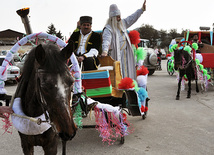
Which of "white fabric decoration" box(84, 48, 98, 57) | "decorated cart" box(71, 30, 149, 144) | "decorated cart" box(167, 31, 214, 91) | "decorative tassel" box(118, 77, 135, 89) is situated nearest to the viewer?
"decorated cart" box(71, 30, 149, 144)

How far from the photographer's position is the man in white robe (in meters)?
4.89

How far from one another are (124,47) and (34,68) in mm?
3078

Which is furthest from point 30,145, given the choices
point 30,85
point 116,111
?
point 116,111

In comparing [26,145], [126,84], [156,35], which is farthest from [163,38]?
[26,145]

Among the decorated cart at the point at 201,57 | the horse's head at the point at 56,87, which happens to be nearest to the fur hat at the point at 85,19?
the horse's head at the point at 56,87

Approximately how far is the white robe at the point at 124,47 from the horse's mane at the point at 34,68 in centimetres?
273

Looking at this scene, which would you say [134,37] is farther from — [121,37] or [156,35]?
[156,35]

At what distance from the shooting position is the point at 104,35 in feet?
15.8

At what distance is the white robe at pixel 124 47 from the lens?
502 cm

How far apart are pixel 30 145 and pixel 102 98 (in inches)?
71.7

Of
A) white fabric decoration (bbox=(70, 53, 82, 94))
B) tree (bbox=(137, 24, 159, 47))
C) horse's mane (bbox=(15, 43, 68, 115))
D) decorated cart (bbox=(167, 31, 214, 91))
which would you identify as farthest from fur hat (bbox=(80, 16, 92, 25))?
tree (bbox=(137, 24, 159, 47))

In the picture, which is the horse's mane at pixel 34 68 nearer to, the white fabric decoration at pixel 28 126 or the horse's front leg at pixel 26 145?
the white fabric decoration at pixel 28 126

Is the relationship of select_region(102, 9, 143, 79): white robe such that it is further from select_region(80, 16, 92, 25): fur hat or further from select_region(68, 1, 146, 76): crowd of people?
select_region(80, 16, 92, 25): fur hat

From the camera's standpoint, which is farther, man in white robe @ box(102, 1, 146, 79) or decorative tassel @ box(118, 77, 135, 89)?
man in white robe @ box(102, 1, 146, 79)
